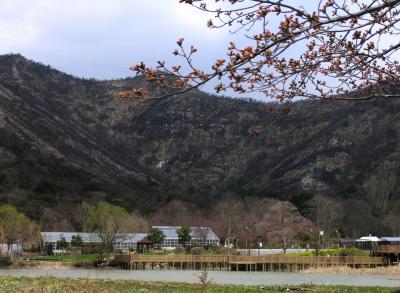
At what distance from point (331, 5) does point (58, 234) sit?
328 ft

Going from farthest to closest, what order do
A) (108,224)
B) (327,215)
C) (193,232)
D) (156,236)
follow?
1. (193,232)
2. (327,215)
3. (156,236)
4. (108,224)

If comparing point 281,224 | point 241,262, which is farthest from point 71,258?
point 281,224

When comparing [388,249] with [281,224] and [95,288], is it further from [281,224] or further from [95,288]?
[95,288]

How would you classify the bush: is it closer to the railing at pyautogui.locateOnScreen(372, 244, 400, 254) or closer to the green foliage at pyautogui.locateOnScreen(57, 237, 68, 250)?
the green foliage at pyautogui.locateOnScreen(57, 237, 68, 250)

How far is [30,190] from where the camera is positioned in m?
150

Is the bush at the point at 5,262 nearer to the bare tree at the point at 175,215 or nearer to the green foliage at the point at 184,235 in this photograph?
the green foliage at the point at 184,235

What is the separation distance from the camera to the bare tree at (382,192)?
11569cm

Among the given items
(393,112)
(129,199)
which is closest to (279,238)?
(129,199)

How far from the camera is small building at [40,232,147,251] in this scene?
95250mm

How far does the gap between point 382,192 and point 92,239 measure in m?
56.5

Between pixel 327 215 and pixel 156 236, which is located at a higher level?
pixel 327 215

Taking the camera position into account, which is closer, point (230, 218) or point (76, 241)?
point (76, 241)

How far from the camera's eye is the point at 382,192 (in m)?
118

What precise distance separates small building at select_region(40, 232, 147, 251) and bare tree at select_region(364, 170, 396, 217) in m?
44.8
